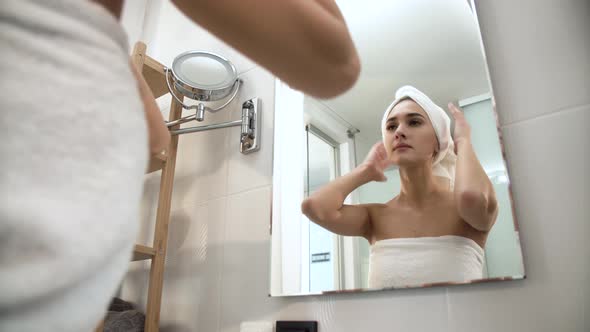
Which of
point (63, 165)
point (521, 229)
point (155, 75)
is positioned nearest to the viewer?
point (63, 165)

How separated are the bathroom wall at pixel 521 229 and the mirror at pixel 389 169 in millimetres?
24

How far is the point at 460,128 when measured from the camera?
2.65ft

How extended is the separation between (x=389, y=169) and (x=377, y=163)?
0.03 meters

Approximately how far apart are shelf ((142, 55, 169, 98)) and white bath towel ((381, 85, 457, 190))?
80 centimetres

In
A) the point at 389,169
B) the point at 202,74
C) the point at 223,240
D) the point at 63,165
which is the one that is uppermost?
the point at 202,74

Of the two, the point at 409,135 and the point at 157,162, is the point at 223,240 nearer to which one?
the point at 157,162

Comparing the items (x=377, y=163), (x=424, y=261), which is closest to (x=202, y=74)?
(x=377, y=163)

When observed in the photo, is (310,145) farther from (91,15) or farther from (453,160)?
(91,15)

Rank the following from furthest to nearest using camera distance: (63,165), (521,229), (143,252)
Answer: (143,252), (521,229), (63,165)

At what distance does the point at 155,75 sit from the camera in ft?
4.45

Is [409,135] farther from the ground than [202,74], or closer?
closer

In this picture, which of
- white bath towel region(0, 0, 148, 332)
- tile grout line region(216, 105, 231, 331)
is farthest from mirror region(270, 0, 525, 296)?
white bath towel region(0, 0, 148, 332)

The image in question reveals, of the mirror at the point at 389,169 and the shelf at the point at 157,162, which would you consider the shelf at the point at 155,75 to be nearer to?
the shelf at the point at 157,162

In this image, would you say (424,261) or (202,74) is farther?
(202,74)
